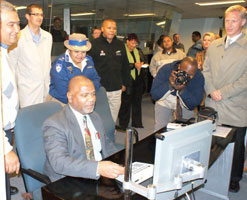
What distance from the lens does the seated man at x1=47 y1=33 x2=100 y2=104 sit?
2461mm

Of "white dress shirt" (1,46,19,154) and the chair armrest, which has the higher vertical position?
"white dress shirt" (1,46,19,154)

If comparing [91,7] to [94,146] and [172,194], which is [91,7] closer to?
[94,146]

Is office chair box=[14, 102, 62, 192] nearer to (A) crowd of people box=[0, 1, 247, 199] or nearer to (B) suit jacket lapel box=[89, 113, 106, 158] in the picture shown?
(A) crowd of people box=[0, 1, 247, 199]

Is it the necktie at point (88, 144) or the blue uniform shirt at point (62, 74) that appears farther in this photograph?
the blue uniform shirt at point (62, 74)

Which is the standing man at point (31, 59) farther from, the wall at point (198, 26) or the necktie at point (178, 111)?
the wall at point (198, 26)

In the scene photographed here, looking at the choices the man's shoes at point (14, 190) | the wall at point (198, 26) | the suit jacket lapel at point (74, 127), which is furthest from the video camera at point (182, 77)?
the wall at point (198, 26)

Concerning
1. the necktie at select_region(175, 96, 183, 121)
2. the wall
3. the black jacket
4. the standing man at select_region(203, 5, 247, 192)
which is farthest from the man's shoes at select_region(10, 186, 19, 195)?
the wall

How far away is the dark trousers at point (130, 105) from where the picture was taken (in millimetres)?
4359

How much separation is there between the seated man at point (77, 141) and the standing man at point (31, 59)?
1.12 meters

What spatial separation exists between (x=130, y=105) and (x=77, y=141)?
115 inches

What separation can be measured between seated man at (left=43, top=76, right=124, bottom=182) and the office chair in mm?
85

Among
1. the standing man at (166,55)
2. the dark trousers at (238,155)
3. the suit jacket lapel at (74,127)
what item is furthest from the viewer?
the standing man at (166,55)

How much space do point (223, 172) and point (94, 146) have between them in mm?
1387

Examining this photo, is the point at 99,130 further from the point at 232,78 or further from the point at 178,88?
the point at 232,78
